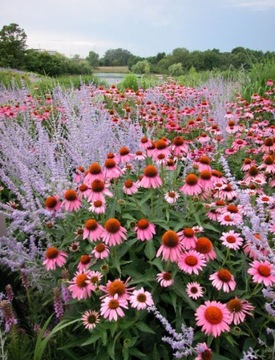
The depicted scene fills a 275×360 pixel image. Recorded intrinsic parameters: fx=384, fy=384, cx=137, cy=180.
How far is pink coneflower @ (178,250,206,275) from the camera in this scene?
4.91 feet

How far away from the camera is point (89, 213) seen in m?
1.95

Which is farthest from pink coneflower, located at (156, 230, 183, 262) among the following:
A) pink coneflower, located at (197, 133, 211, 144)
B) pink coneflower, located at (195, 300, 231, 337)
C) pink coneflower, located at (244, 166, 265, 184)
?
pink coneflower, located at (197, 133, 211, 144)

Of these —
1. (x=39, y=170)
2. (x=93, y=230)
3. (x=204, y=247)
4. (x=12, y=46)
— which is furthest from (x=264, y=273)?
(x=12, y=46)

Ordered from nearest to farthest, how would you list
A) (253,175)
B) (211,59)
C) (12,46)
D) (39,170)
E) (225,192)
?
(225,192) → (253,175) → (39,170) → (211,59) → (12,46)

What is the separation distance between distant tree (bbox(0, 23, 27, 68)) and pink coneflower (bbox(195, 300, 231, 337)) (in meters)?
33.3

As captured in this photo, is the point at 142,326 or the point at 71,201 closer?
the point at 142,326

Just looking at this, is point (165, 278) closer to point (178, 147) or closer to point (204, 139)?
point (178, 147)

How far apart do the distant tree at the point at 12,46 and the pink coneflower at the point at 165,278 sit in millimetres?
33145

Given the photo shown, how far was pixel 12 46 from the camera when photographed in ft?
114

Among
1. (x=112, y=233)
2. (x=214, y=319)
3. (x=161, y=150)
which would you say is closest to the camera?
(x=214, y=319)

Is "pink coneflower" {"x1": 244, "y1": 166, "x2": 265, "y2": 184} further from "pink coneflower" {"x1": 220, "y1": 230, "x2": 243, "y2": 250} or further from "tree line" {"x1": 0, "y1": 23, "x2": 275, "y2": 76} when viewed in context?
"tree line" {"x1": 0, "y1": 23, "x2": 275, "y2": 76}

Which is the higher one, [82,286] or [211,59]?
[82,286]

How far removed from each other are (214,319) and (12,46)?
37578mm

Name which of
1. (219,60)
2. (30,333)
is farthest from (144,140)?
(219,60)
